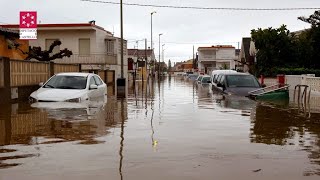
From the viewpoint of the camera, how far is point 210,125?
10625mm

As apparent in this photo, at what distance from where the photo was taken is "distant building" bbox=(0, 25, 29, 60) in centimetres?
2830

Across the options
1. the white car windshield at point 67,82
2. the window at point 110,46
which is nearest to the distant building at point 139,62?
the window at point 110,46

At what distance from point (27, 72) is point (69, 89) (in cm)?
471

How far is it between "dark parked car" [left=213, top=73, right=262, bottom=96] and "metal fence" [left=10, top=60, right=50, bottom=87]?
8.86 metres

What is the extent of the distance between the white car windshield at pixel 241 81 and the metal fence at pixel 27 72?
920 cm

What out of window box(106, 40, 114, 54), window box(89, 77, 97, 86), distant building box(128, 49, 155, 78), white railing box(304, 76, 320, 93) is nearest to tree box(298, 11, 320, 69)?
white railing box(304, 76, 320, 93)

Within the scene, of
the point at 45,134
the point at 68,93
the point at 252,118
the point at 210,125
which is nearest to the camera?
the point at 45,134

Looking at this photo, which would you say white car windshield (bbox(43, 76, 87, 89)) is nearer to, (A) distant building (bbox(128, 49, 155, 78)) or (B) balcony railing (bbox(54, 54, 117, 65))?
(B) balcony railing (bbox(54, 54, 117, 65))

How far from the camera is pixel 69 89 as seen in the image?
15.8 m

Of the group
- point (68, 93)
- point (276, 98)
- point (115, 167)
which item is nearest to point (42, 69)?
point (68, 93)

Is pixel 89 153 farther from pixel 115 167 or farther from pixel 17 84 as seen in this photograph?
pixel 17 84

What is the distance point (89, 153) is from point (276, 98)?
49.7ft

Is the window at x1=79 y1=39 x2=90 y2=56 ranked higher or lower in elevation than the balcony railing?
higher

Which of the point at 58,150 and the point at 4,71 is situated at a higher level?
the point at 4,71
